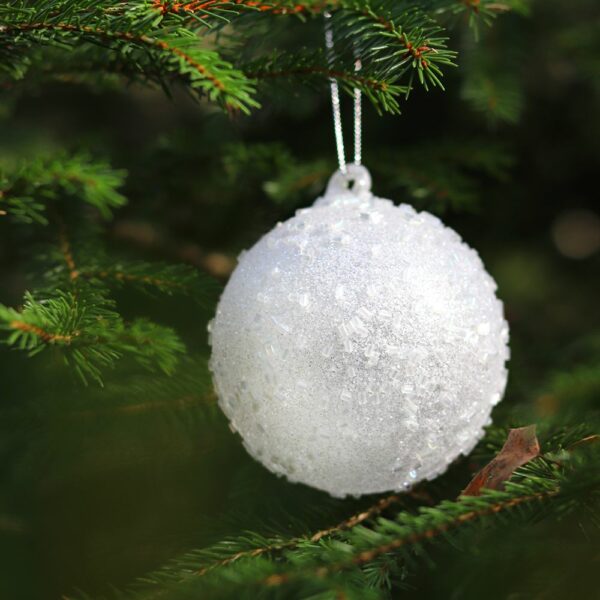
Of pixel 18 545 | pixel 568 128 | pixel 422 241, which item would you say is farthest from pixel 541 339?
pixel 18 545

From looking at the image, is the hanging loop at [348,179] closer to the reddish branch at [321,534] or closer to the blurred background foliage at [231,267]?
the blurred background foliage at [231,267]

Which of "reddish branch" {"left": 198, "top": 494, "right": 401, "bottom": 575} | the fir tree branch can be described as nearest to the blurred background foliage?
"reddish branch" {"left": 198, "top": 494, "right": 401, "bottom": 575}

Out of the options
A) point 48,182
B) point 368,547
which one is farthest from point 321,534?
point 48,182

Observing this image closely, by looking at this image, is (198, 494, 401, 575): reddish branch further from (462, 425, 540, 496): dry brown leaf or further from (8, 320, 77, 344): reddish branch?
(8, 320, 77, 344): reddish branch

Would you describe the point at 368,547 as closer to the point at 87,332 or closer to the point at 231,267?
the point at 87,332

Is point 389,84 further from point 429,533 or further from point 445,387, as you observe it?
point 429,533

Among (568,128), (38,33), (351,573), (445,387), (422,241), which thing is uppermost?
(568,128)

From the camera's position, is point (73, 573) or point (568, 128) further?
point (568, 128)
